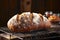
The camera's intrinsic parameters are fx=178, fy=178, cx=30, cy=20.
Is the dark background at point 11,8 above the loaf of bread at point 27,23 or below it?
above

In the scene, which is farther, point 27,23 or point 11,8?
point 11,8

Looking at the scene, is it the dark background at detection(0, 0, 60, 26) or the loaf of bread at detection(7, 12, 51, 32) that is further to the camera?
the dark background at detection(0, 0, 60, 26)

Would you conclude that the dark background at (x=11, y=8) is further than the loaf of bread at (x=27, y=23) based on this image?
Yes

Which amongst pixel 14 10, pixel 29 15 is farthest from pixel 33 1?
pixel 29 15

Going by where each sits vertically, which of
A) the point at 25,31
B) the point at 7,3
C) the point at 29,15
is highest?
the point at 7,3

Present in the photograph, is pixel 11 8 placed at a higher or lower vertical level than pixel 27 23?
higher

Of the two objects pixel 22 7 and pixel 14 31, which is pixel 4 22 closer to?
pixel 22 7

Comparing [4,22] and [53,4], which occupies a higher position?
[53,4]

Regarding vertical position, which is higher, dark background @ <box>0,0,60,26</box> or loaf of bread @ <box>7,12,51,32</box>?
dark background @ <box>0,0,60,26</box>
